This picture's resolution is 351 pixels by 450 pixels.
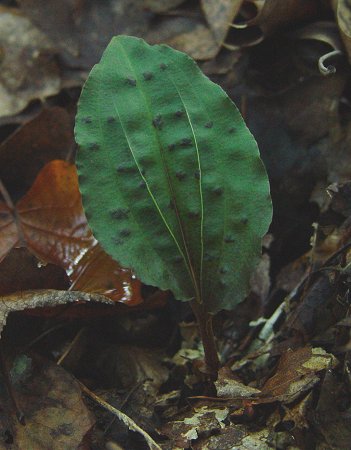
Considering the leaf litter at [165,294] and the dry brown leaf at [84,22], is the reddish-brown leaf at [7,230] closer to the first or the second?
the leaf litter at [165,294]

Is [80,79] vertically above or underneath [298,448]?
above

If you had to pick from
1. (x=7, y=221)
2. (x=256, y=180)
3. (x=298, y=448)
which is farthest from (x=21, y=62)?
(x=298, y=448)

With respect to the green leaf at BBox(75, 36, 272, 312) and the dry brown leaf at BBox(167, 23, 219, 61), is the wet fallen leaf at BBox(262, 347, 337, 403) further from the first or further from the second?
the dry brown leaf at BBox(167, 23, 219, 61)

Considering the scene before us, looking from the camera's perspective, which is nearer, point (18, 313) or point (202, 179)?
point (202, 179)

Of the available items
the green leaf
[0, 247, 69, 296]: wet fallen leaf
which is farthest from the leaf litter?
the green leaf

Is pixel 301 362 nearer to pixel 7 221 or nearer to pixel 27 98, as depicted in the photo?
pixel 7 221

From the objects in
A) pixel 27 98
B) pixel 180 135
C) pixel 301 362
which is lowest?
pixel 301 362

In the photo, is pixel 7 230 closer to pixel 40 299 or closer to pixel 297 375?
pixel 40 299
